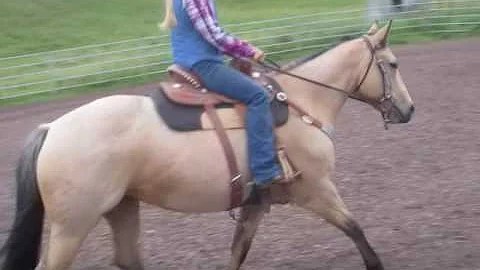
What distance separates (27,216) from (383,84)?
2.44 metres

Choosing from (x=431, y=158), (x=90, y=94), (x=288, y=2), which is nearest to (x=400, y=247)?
(x=431, y=158)

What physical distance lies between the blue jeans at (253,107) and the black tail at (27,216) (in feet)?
3.43

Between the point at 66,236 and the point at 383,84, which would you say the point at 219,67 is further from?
the point at 66,236

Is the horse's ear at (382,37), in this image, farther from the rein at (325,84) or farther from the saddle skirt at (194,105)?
the saddle skirt at (194,105)

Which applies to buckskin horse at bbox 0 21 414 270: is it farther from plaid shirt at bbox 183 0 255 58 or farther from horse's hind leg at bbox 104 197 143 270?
plaid shirt at bbox 183 0 255 58

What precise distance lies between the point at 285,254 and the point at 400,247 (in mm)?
805

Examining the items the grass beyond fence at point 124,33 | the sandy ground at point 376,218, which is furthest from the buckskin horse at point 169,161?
the grass beyond fence at point 124,33

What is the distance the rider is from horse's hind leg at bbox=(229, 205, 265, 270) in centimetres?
52

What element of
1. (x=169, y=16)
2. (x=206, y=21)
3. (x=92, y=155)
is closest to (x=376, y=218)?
(x=206, y=21)

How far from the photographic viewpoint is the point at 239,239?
6141 mm

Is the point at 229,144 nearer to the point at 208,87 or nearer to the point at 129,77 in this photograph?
the point at 208,87

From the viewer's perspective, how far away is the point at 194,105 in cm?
564

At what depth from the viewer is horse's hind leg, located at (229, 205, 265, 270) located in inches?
241

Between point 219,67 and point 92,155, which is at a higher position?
point 219,67
